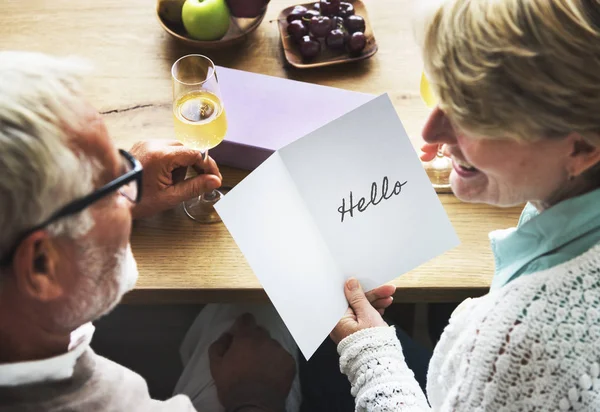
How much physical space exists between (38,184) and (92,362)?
322mm

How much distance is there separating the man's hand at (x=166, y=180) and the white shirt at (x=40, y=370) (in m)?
0.34

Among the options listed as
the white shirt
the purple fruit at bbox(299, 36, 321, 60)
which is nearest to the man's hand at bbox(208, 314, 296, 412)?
the white shirt

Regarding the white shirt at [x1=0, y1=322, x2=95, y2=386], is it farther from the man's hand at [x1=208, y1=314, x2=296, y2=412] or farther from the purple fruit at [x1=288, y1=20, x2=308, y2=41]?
the purple fruit at [x1=288, y1=20, x2=308, y2=41]

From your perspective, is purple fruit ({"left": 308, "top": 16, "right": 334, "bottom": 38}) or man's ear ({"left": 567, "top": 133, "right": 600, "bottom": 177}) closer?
man's ear ({"left": 567, "top": 133, "right": 600, "bottom": 177})

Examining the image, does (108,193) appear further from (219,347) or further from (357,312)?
(219,347)

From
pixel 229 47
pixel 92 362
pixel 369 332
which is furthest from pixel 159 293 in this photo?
pixel 229 47

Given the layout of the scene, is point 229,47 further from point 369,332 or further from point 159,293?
point 369,332

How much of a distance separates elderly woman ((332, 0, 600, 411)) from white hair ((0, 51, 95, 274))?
1.52 feet

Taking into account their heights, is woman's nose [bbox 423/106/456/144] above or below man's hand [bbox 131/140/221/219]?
above

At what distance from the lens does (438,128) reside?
0.96 meters

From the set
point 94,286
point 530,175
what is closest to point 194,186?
point 94,286

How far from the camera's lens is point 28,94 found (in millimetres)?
700

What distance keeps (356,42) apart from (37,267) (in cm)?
85

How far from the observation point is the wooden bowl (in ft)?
4.54
